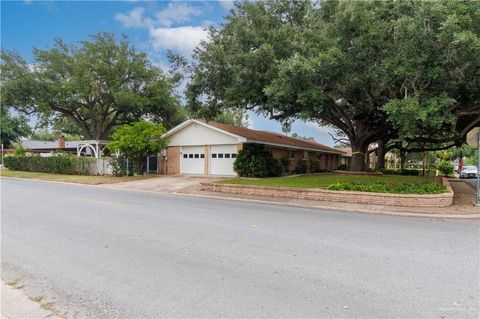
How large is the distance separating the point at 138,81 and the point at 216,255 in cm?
3268

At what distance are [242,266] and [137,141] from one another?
63.7 feet

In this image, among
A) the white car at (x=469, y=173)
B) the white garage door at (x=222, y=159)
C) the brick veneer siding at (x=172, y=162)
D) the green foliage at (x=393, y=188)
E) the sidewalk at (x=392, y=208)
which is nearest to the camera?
the sidewalk at (x=392, y=208)

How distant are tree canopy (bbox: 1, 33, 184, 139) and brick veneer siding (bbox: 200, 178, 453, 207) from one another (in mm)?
20771

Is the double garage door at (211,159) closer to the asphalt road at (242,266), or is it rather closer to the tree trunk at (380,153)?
the asphalt road at (242,266)

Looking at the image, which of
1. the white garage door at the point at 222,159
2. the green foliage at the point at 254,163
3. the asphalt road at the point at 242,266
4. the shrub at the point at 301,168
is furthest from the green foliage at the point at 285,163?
the asphalt road at the point at 242,266

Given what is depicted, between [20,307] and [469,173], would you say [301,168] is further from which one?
[20,307]

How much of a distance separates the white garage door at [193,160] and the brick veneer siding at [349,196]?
9.26 m

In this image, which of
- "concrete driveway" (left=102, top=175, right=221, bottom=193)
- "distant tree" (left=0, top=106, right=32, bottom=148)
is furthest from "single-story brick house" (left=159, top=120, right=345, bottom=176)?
"distant tree" (left=0, top=106, right=32, bottom=148)

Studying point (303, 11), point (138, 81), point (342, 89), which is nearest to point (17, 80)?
point (138, 81)

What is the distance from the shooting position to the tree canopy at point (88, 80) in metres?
32.5

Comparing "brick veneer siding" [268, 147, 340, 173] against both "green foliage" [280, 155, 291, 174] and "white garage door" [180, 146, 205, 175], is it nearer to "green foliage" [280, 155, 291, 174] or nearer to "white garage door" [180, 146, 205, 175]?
"green foliage" [280, 155, 291, 174]

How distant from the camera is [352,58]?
507 inches

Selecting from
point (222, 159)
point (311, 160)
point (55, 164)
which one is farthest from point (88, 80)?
point (311, 160)

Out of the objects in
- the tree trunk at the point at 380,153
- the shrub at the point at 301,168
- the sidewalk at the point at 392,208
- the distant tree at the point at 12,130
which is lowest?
the sidewalk at the point at 392,208
